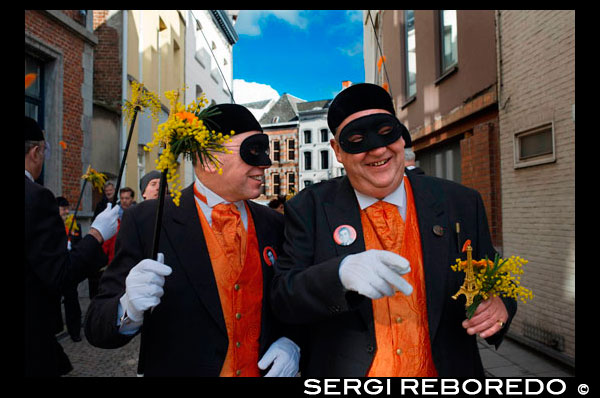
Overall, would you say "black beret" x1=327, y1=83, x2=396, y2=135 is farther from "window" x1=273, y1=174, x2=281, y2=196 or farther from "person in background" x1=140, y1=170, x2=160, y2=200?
"window" x1=273, y1=174, x2=281, y2=196

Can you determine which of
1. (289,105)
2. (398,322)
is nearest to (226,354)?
(398,322)

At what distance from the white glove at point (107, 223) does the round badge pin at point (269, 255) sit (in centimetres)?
129

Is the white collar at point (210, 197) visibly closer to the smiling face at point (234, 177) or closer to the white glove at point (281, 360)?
the smiling face at point (234, 177)

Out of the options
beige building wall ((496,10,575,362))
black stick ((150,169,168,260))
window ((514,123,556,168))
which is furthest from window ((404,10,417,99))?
black stick ((150,169,168,260))

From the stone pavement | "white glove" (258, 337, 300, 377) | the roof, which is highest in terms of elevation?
the roof

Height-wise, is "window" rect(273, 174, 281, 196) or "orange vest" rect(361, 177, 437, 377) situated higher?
"window" rect(273, 174, 281, 196)

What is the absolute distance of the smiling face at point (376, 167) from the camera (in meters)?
1.72

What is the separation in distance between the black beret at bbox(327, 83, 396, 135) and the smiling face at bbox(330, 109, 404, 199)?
2cm

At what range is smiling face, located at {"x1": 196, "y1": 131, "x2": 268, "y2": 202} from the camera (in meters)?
2.02

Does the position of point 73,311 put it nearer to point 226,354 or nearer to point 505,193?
point 226,354

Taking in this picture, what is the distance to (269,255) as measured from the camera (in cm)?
205

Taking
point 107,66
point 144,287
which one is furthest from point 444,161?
point 107,66

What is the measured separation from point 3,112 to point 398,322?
216 centimetres
